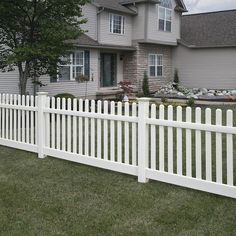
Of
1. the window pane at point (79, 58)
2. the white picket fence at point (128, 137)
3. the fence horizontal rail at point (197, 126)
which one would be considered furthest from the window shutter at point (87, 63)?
the fence horizontal rail at point (197, 126)

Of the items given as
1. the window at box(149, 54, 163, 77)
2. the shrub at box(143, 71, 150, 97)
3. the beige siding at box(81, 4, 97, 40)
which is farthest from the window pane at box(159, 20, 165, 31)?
the beige siding at box(81, 4, 97, 40)

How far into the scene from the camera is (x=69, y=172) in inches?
255

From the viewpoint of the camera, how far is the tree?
11.2 meters

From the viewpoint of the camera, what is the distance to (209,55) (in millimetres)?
26484

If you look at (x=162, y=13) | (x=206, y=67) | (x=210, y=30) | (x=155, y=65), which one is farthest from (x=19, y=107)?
(x=210, y=30)

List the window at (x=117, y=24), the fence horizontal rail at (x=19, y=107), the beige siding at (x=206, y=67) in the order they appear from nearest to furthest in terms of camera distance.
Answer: the fence horizontal rail at (x=19, y=107)
the window at (x=117, y=24)
the beige siding at (x=206, y=67)

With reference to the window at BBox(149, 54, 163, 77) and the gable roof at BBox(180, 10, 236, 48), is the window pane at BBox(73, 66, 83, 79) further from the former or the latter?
the gable roof at BBox(180, 10, 236, 48)

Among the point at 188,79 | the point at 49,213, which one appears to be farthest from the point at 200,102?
the point at 49,213

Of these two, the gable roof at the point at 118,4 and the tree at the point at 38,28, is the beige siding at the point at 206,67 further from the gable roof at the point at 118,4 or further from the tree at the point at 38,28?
the tree at the point at 38,28

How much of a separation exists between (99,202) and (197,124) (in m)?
1.60

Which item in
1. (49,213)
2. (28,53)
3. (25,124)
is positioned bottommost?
(49,213)

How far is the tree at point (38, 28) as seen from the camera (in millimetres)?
11188

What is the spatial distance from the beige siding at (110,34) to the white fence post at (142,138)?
54.4 feet

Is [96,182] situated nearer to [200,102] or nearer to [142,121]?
[142,121]
